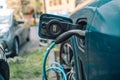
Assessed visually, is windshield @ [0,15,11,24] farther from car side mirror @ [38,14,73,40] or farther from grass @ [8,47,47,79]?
car side mirror @ [38,14,73,40]

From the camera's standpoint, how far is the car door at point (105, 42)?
6.93 ft

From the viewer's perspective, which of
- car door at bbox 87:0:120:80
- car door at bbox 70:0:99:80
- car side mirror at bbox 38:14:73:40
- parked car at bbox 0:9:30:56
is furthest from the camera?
parked car at bbox 0:9:30:56

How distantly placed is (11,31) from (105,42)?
9.42 m

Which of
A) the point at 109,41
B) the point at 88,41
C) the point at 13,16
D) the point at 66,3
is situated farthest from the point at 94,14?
the point at 66,3

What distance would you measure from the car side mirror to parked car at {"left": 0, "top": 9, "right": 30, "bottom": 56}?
7345mm

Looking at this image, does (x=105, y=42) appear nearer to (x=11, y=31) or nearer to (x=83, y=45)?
(x=83, y=45)

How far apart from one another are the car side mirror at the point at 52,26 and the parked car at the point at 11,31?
7345 millimetres

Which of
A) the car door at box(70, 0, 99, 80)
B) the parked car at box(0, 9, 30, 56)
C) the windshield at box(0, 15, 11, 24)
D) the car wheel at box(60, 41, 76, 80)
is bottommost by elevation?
the parked car at box(0, 9, 30, 56)

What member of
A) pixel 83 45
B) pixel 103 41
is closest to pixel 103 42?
pixel 103 41

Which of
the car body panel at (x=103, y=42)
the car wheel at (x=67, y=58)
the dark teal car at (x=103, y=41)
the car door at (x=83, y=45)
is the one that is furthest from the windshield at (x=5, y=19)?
the car body panel at (x=103, y=42)

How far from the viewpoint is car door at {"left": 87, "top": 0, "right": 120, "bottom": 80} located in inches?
83.2

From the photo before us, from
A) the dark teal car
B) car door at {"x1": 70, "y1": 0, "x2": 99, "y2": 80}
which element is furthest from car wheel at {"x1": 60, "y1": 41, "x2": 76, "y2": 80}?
the dark teal car

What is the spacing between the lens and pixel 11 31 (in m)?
11.4

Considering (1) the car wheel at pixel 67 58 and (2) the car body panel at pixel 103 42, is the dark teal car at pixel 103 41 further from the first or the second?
(1) the car wheel at pixel 67 58
